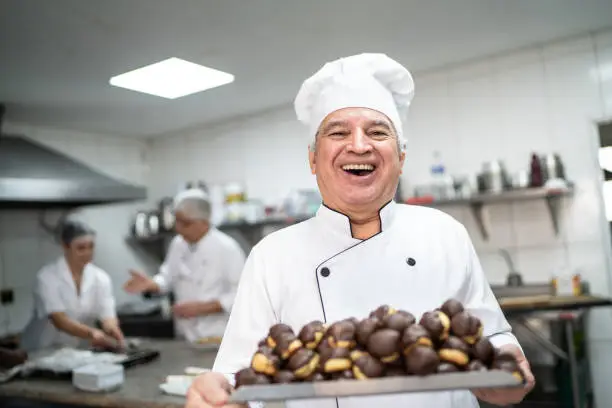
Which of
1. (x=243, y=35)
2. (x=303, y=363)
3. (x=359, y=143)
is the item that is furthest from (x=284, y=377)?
(x=243, y=35)

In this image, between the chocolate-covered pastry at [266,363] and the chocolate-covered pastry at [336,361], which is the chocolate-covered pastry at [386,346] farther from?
the chocolate-covered pastry at [266,363]

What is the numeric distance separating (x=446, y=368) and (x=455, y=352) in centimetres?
4

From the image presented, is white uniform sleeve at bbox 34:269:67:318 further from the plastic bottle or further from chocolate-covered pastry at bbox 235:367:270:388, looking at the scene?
chocolate-covered pastry at bbox 235:367:270:388

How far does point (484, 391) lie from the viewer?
112 centimetres

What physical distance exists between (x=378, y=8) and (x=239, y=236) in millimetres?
3120

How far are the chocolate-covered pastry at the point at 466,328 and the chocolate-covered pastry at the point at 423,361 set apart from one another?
105 mm

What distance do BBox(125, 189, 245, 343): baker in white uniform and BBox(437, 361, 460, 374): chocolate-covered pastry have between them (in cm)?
280

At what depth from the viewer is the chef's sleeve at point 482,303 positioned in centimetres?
134

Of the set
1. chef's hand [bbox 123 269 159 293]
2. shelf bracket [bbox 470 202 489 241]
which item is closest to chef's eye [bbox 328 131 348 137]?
chef's hand [bbox 123 269 159 293]

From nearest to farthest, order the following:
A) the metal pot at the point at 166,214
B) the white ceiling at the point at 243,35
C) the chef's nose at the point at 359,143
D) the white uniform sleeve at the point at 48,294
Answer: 1. the chef's nose at the point at 359,143
2. the white ceiling at the point at 243,35
3. the white uniform sleeve at the point at 48,294
4. the metal pot at the point at 166,214

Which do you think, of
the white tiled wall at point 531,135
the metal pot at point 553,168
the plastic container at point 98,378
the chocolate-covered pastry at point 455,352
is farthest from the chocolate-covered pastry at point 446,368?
the white tiled wall at point 531,135

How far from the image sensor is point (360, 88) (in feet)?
4.55

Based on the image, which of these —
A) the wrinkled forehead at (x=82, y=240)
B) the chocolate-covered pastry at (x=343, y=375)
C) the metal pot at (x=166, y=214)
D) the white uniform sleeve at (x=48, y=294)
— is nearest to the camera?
the chocolate-covered pastry at (x=343, y=375)

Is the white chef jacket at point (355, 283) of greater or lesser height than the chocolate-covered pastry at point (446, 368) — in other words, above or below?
above
